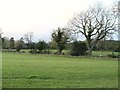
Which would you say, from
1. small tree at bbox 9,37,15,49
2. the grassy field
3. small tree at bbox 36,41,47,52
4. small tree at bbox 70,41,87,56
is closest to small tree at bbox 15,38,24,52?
small tree at bbox 9,37,15,49

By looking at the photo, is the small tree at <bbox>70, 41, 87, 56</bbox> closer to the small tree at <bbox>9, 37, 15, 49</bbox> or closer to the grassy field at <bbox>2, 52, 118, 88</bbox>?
the grassy field at <bbox>2, 52, 118, 88</bbox>

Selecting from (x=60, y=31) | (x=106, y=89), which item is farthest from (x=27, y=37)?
(x=106, y=89)

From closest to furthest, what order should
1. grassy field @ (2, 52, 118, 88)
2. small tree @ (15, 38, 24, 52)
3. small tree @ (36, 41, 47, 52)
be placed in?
grassy field @ (2, 52, 118, 88), small tree @ (36, 41, 47, 52), small tree @ (15, 38, 24, 52)

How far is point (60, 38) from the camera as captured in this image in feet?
289

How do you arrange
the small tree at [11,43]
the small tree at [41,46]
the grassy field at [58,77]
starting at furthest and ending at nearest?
the small tree at [11,43] < the small tree at [41,46] < the grassy field at [58,77]

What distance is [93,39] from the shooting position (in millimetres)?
83375

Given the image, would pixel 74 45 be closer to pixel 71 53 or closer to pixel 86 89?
pixel 71 53

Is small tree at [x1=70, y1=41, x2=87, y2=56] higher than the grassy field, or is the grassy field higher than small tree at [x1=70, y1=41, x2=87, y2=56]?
small tree at [x1=70, y1=41, x2=87, y2=56]

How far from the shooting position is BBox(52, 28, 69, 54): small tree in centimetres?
8612

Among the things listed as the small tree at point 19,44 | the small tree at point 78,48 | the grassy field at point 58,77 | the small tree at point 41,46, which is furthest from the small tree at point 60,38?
the grassy field at point 58,77

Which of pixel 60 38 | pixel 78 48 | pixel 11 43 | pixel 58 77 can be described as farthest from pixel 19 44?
pixel 58 77

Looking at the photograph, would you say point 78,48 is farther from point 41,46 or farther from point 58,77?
point 58,77

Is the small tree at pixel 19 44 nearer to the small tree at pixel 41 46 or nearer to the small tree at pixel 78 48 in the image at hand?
the small tree at pixel 41 46

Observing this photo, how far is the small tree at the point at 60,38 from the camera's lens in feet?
283
